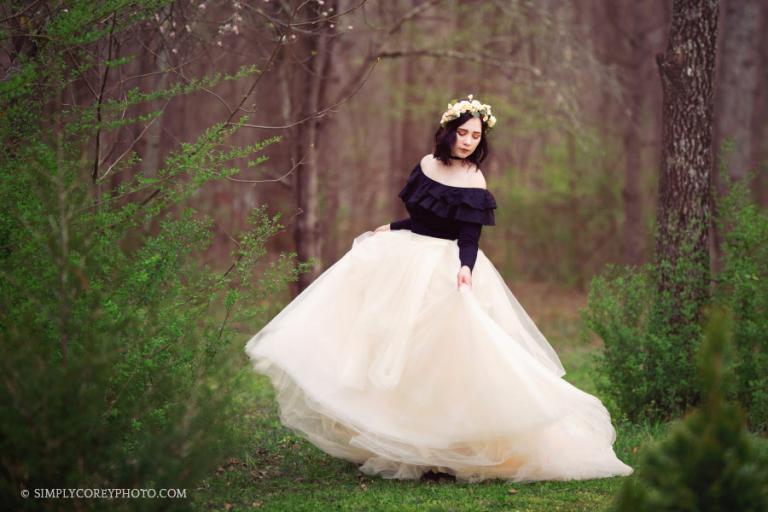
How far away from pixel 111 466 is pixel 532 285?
14401mm

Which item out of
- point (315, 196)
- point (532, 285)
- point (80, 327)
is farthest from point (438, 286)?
point (532, 285)

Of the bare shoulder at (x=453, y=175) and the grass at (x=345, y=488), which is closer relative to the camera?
the grass at (x=345, y=488)

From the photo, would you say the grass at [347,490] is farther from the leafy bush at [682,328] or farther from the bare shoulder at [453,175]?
the bare shoulder at [453,175]

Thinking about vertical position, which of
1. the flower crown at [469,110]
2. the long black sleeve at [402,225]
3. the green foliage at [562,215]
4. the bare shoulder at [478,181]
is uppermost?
the flower crown at [469,110]

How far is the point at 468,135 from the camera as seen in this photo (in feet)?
18.0

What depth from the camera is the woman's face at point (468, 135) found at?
18.0 ft

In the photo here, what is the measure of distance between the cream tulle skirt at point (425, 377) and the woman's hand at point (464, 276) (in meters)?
0.04

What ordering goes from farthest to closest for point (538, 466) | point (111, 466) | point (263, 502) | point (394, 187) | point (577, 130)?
point (394, 187), point (577, 130), point (538, 466), point (263, 502), point (111, 466)

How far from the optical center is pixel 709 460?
288 cm

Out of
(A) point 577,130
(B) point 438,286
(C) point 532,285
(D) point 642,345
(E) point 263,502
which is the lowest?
(C) point 532,285

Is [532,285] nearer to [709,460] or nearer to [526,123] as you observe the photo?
[526,123]

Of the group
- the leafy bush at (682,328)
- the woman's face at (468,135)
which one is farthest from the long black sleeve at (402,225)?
the leafy bush at (682,328)

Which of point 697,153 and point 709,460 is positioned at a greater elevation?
point 697,153

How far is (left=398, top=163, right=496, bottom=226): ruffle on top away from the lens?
531 centimetres
